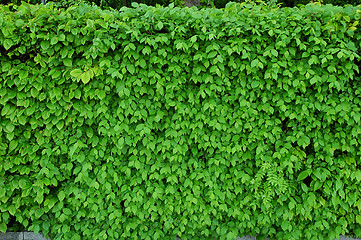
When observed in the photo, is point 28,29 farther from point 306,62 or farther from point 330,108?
point 330,108

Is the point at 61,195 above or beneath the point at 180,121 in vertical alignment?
beneath

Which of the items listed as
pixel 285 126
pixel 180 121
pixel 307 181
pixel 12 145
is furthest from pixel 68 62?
pixel 307 181

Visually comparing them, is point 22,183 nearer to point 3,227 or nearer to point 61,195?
point 61,195

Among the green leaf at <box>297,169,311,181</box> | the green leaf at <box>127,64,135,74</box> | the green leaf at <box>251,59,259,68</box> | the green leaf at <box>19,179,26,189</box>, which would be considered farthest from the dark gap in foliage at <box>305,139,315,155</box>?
the green leaf at <box>19,179,26,189</box>

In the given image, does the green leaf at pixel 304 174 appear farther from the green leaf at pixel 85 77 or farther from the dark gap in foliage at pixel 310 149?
the green leaf at pixel 85 77

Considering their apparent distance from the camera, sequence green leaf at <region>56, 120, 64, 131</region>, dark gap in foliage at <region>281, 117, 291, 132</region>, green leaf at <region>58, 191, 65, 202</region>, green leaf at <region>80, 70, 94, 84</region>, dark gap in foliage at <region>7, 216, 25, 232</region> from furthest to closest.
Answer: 1. dark gap in foliage at <region>7, 216, 25, 232</region>
2. dark gap in foliage at <region>281, 117, 291, 132</region>
3. green leaf at <region>58, 191, 65, 202</region>
4. green leaf at <region>56, 120, 64, 131</region>
5. green leaf at <region>80, 70, 94, 84</region>

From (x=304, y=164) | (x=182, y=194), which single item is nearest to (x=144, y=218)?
(x=182, y=194)

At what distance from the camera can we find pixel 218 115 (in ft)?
10.6

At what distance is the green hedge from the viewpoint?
3.04 metres

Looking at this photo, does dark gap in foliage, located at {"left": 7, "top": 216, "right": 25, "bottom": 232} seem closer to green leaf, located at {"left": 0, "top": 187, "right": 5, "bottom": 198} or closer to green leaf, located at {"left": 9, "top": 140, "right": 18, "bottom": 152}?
green leaf, located at {"left": 0, "top": 187, "right": 5, "bottom": 198}

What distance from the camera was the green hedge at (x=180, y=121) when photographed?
9.97 ft

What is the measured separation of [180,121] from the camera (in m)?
3.21

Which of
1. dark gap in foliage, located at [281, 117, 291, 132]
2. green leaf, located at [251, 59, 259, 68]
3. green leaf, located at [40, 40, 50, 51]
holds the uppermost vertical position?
green leaf, located at [251, 59, 259, 68]

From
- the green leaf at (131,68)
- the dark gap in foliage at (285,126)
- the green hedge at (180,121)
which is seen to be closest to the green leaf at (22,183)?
the green hedge at (180,121)
